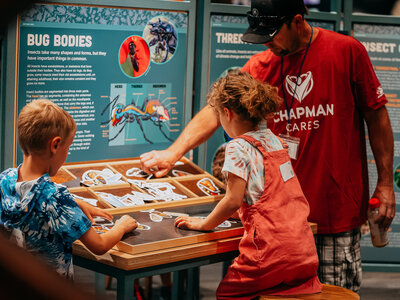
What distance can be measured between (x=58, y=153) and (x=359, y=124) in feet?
4.86

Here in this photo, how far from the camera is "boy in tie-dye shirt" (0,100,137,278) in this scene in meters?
1.76

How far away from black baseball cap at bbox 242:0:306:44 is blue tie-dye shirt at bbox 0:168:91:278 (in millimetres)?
1201

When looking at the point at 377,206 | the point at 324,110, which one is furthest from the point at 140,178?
the point at 377,206

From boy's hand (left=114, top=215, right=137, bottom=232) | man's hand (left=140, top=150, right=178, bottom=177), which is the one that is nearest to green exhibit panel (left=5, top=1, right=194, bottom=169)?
man's hand (left=140, top=150, right=178, bottom=177)

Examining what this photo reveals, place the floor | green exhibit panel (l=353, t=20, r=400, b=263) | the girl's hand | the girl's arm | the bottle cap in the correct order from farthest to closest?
the floor
green exhibit panel (l=353, t=20, r=400, b=263)
the bottle cap
the girl's hand
the girl's arm

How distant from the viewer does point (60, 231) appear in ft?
5.80

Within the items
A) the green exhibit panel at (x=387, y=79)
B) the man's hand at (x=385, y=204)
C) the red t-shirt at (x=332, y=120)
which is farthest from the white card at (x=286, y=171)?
the green exhibit panel at (x=387, y=79)

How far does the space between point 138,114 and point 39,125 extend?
146 centimetres

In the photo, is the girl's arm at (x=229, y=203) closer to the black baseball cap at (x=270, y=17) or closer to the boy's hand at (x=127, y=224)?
the boy's hand at (x=127, y=224)

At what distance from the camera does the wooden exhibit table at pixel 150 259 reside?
6.35ft

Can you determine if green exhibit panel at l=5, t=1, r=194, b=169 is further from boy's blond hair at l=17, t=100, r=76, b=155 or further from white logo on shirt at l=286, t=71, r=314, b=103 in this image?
boy's blond hair at l=17, t=100, r=76, b=155

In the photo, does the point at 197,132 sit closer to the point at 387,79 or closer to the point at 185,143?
the point at 185,143

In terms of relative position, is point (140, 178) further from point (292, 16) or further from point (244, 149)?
point (292, 16)

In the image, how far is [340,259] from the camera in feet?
8.36
